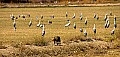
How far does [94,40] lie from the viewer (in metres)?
20.0

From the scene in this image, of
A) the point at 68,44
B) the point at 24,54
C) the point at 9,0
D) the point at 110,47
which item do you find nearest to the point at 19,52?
the point at 24,54

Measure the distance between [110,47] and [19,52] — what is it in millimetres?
4785

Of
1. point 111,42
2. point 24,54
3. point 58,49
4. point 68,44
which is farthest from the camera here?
point 111,42

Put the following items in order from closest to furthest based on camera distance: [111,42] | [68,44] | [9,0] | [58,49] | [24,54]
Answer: [24,54], [58,49], [68,44], [111,42], [9,0]

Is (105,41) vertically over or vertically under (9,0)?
over

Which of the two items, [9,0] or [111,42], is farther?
[9,0]

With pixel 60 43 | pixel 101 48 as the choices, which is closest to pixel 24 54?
pixel 60 43

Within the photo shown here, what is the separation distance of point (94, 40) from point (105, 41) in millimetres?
578

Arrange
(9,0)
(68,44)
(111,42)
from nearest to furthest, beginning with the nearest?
A: (68,44) → (111,42) → (9,0)

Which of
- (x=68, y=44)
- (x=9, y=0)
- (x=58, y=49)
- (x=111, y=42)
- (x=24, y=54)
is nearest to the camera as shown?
(x=24, y=54)

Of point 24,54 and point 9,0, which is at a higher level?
point 24,54

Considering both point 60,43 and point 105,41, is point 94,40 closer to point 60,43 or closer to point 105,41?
point 105,41

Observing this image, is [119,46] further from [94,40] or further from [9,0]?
[9,0]

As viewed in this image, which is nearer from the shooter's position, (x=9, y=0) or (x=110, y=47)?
(x=110, y=47)
